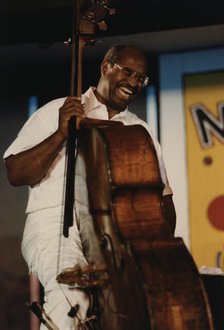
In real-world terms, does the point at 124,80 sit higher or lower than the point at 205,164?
higher

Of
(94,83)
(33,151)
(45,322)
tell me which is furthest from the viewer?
(94,83)

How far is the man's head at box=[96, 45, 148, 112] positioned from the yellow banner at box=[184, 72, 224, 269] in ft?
5.17

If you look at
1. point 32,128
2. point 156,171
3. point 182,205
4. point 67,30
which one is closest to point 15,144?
point 32,128

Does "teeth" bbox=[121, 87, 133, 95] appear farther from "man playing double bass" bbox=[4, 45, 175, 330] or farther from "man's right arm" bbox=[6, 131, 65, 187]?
"man's right arm" bbox=[6, 131, 65, 187]

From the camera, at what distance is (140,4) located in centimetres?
368

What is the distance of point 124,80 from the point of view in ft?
9.09

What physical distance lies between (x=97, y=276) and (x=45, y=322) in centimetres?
25

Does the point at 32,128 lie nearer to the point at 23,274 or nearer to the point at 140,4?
the point at 140,4

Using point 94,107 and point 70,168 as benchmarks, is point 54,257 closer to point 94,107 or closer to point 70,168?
point 70,168

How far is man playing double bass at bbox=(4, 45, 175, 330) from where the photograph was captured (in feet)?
7.35

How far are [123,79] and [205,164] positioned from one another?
65.8 inches

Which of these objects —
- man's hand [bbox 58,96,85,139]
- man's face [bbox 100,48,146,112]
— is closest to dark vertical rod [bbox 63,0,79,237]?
man's hand [bbox 58,96,85,139]

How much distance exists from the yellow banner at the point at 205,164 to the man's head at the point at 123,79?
157 cm

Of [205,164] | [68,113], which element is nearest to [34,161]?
[68,113]
